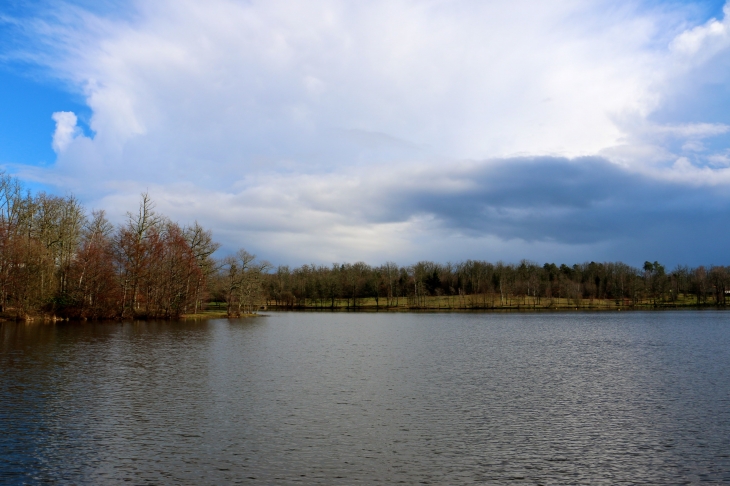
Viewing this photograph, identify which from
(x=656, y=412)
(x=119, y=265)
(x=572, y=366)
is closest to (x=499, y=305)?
(x=119, y=265)

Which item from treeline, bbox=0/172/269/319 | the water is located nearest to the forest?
treeline, bbox=0/172/269/319

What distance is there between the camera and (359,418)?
18656 millimetres

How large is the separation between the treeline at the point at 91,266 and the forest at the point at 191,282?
15 centimetres

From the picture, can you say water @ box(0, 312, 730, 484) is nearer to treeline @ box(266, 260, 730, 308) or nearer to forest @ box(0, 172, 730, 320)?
forest @ box(0, 172, 730, 320)

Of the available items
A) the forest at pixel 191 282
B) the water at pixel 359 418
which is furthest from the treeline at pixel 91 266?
the water at pixel 359 418

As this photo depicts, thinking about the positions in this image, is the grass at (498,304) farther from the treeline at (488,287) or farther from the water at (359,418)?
the water at (359,418)

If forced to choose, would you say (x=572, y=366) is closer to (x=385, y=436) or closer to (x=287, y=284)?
(x=385, y=436)

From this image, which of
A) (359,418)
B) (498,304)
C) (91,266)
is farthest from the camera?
(498,304)

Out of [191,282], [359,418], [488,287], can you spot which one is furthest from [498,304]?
[359,418]

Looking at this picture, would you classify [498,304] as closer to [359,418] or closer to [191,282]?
[191,282]

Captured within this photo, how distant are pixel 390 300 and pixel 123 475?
147225 millimetres

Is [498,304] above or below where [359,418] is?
above

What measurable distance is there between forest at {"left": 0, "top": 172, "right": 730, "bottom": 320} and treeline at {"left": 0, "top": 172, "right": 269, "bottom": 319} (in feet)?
0.48

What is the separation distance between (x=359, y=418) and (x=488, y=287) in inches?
5460
